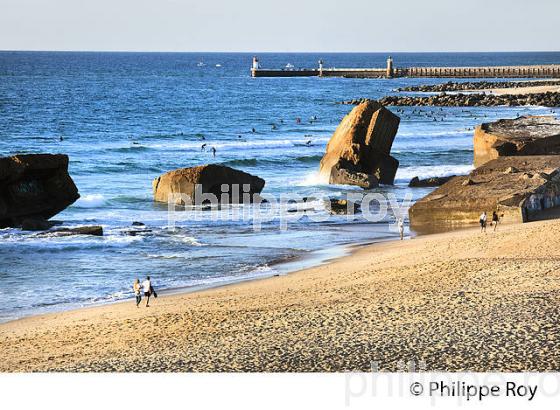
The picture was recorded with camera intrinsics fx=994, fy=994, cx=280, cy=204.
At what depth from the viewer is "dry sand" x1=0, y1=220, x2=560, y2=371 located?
14.2 meters

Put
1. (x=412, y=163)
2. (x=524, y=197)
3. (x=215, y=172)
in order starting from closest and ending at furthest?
(x=524, y=197)
(x=215, y=172)
(x=412, y=163)

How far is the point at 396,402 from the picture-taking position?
11.9m

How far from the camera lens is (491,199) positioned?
27.8 m

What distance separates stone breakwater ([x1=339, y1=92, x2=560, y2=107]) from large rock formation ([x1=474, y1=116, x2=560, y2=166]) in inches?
1604

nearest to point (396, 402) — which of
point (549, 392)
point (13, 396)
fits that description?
point (549, 392)

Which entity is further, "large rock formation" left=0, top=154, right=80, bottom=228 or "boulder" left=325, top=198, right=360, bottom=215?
"boulder" left=325, top=198, right=360, bottom=215

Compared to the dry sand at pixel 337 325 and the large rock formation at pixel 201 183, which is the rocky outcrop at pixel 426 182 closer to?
the large rock formation at pixel 201 183

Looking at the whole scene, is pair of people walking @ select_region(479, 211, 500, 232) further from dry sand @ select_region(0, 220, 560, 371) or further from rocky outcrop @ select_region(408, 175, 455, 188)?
rocky outcrop @ select_region(408, 175, 455, 188)

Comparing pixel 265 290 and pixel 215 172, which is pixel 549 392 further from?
pixel 215 172

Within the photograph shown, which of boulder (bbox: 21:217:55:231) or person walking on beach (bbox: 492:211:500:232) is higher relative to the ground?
person walking on beach (bbox: 492:211:500:232)

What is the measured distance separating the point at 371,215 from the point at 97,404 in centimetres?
2074

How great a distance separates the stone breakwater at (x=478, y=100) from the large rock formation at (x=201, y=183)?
52.0 meters

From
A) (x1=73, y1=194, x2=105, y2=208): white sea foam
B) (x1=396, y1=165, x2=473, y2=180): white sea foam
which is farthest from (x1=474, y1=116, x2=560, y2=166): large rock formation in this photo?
(x1=73, y1=194, x2=105, y2=208): white sea foam

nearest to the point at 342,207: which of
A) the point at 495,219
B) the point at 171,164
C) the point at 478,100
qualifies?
the point at 495,219
